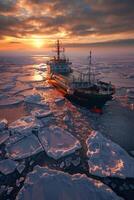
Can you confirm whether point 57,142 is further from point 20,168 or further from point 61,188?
point 61,188

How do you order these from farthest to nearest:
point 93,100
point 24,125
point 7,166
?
point 93,100 < point 24,125 < point 7,166

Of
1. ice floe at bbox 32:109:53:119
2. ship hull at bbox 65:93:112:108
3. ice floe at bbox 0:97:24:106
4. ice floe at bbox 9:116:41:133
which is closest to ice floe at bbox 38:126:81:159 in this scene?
ice floe at bbox 9:116:41:133

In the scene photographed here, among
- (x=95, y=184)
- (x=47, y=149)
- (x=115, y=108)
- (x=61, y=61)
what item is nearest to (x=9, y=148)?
(x=47, y=149)

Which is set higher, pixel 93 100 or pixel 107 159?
pixel 93 100

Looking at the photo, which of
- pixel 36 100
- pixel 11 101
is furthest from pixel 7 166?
pixel 11 101

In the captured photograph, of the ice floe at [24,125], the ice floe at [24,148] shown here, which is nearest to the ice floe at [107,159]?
the ice floe at [24,148]

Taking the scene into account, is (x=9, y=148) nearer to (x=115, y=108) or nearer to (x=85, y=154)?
(x=85, y=154)

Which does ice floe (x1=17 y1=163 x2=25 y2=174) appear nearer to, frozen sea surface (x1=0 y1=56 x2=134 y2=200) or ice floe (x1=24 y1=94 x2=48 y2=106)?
frozen sea surface (x1=0 y1=56 x2=134 y2=200)
